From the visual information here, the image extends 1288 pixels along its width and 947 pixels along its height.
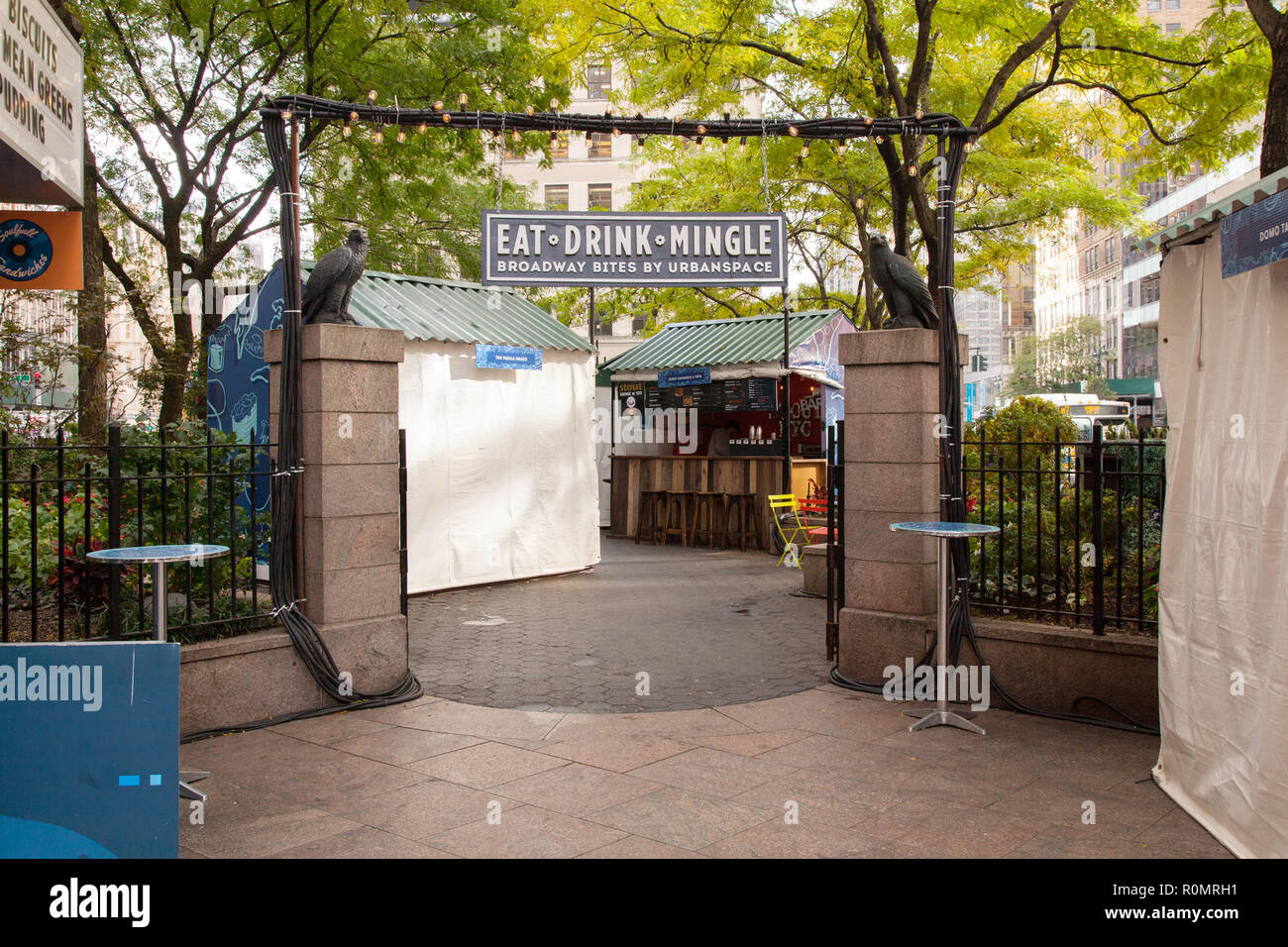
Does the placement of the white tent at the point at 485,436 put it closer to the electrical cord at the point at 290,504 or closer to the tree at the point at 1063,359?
the electrical cord at the point at 290,504

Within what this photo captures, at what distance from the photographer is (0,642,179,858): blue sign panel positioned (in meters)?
3.73

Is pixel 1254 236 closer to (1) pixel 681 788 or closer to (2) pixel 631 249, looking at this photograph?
(1) pixel 681 788

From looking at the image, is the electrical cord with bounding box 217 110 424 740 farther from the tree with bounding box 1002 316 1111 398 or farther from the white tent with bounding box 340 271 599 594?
the tree with bounding box 1002 316 1111 398

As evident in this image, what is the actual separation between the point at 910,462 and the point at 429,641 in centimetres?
483

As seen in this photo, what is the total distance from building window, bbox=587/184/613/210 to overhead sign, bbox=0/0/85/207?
45.4 metres

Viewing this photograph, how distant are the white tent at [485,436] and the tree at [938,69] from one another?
3644 millimetres

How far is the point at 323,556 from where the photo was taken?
290 inches

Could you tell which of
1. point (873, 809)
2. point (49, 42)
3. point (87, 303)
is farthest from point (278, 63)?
point (873, 809)

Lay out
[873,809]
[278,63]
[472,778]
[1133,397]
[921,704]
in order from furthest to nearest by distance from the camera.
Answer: [1133,397], [278,63], [921,704], [472,778], [873,809]

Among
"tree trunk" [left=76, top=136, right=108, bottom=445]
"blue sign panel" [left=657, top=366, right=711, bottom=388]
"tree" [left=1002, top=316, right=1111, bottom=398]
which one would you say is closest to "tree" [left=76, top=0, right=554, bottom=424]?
"tree trunk" [left=76, top=136, right=108, bottom=445]

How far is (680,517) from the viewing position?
736 inches

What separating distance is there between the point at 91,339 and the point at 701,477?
9.51 m

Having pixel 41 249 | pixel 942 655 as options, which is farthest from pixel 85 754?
pixel 942 655

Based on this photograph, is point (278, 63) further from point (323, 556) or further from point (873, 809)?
point (873, 809)
